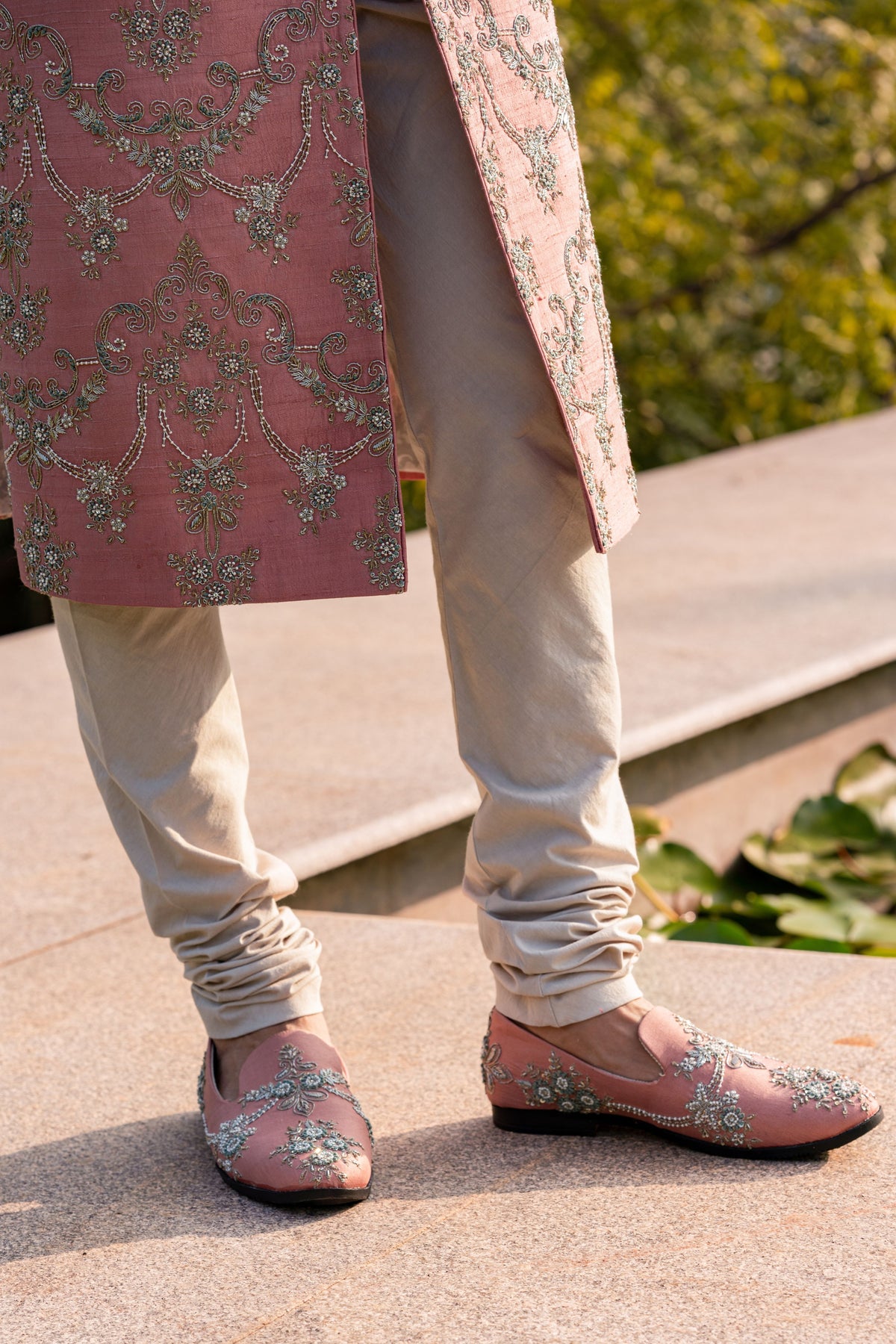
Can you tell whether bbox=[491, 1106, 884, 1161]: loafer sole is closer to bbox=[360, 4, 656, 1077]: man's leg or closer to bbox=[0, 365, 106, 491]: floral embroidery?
bbox=[360, 4, 656, 1077]: man's leg

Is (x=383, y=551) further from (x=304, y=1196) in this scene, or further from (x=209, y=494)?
(x=304, y=1196)

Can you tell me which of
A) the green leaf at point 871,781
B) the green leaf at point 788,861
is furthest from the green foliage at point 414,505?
the green leaf at point 788,861

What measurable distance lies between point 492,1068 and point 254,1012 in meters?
0.24

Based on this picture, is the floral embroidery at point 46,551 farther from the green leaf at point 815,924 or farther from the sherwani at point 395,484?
the green leaf at point 815,924

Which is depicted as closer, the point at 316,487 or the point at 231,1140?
the point at 316,487

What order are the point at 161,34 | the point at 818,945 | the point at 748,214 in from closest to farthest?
the point at 161,34
the point at 818,945
the point at 748,214

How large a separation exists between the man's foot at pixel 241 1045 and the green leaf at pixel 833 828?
1480mm

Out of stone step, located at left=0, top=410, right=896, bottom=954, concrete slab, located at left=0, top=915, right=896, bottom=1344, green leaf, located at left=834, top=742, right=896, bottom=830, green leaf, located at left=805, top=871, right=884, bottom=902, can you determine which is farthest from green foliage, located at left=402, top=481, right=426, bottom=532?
concrete slab, located at left=0, top=915, right=896, bottom=1344

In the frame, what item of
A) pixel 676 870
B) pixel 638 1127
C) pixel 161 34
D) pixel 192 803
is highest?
pixel 161 34

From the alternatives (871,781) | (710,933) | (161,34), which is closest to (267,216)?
(161,34)

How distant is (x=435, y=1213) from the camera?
1.40 m

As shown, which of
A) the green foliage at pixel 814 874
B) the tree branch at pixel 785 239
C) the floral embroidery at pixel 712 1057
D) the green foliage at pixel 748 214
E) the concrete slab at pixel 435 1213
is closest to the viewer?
the concrete slab at pixel 435 1213

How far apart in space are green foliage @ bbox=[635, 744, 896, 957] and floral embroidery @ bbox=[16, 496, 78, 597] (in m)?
1.28

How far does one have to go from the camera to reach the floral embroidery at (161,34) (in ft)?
4.22
